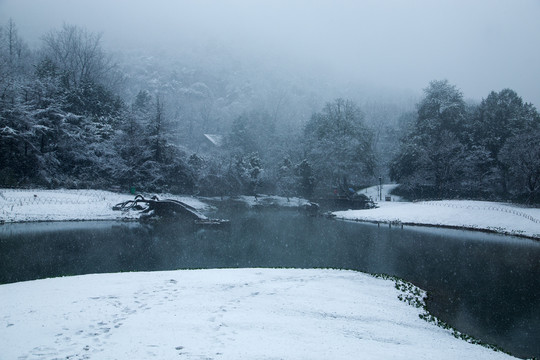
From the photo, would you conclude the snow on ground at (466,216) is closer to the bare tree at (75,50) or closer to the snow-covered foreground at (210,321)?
the snow-covered foreground at (210,321)

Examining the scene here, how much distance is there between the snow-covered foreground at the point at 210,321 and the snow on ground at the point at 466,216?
21954mm

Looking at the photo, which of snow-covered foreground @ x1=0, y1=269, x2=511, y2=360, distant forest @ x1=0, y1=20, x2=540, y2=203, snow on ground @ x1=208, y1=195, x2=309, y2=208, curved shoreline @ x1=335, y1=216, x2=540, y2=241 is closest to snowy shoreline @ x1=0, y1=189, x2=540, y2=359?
snow-covered foreground @ x1=0, y1=269, x2=511, y2=360

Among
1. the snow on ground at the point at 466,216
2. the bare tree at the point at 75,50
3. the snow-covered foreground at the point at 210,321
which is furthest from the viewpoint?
the bare tree at the point at 75,50

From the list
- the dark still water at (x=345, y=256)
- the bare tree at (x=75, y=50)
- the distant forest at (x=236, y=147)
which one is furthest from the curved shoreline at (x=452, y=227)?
the bare tree at (x=75, y=50)

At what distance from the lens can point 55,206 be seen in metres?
28.6

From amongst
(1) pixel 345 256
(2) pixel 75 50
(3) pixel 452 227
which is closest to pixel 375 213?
(3) pixel 452 227

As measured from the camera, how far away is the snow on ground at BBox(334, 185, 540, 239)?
2790 centimetres

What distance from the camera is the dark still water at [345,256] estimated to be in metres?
11.3

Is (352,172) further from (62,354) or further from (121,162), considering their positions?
(62,354)

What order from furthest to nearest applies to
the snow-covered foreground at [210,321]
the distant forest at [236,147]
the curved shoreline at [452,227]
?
1. the distant forest at [236,147]
2. the curved shoreline at [452,227]
3. the snow-covered foreground at [210,321]

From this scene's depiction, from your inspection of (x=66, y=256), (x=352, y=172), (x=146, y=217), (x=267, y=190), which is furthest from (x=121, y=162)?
(x=352, y=172)

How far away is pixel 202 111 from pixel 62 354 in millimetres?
104240

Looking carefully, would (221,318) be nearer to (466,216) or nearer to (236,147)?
(466,216)

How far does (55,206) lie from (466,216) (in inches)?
1406
